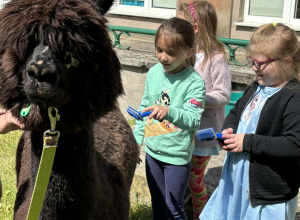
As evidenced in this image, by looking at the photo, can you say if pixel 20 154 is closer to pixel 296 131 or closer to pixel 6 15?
pixel 6 15

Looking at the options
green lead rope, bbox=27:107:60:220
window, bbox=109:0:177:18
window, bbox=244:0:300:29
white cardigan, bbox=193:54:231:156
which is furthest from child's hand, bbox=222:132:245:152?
window, bbox=109:0:177:18

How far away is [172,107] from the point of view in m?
3.38

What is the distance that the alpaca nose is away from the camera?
2.05 meters

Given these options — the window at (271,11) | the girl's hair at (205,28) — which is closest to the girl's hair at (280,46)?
the girl's hair at (205,28)

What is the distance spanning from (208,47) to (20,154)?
175 centimetres

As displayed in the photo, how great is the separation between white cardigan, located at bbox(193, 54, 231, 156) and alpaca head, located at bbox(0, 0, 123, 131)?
59.5 inches

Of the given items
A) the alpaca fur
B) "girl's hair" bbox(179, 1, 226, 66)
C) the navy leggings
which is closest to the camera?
the alpaca fur

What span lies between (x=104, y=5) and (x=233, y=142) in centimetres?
109

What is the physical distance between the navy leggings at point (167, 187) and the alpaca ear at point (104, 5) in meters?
1.37

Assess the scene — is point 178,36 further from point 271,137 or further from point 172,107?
point 271,137

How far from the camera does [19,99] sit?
2.30 metres

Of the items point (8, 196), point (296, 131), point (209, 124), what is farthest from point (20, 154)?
point (296, 131)

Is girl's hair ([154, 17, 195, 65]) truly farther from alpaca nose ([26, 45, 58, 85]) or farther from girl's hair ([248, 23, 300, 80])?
alpaca nose ([26, 45, 58, 85])

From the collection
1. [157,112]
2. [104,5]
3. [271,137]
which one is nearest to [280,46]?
[271,137]
